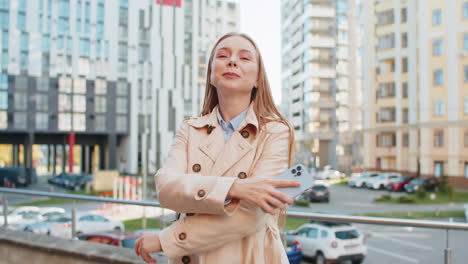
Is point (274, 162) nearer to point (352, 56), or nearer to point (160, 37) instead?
point (160, 37)

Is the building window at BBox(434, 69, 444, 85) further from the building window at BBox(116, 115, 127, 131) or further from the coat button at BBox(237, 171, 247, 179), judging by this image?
the building window at BBox(116, 115, 127, 131)

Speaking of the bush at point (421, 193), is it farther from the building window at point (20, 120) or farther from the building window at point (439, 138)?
the building window at point (20, 120)

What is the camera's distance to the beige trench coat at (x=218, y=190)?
0.72 metres

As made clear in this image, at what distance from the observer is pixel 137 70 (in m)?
23.1

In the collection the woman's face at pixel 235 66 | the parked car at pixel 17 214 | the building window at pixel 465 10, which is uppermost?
the building window at pixel 465 10

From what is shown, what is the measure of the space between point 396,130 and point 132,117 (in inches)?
578

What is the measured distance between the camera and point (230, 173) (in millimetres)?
791

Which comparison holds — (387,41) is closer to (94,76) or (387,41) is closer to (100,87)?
(94,76)

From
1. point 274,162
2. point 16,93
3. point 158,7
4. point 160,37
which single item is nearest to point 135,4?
point 158,7

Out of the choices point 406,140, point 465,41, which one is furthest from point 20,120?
point 465,41

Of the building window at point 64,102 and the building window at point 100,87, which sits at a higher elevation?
the building window at point 100,87

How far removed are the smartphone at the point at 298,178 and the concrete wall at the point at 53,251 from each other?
108 centimetres

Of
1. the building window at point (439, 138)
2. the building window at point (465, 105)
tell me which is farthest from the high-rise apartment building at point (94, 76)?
the building window at point (465, 105)

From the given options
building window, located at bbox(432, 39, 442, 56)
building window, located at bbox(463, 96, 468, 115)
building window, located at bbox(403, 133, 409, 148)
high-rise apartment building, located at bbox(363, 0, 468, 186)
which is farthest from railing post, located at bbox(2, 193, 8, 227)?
building window, located at bbox(403, 133, 409, 148)
